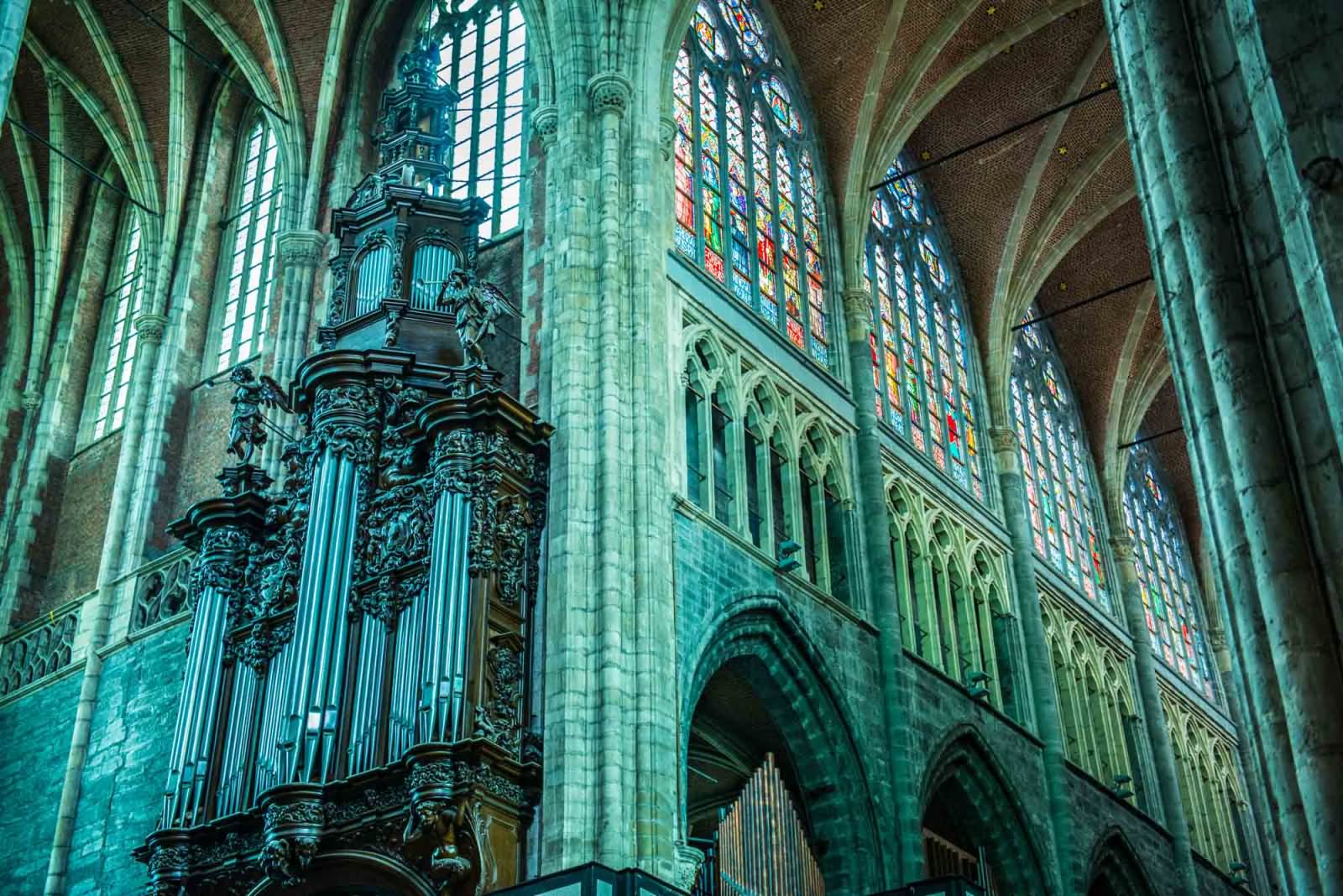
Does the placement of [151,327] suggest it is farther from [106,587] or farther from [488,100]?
[488,100]

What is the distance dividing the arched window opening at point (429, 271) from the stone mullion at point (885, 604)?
639cm

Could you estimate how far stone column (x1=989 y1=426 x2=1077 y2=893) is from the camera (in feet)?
74.7

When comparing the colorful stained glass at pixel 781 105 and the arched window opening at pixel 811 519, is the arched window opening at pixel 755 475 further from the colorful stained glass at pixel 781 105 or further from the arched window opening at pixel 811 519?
the colorful stained glass at pixel 781 105

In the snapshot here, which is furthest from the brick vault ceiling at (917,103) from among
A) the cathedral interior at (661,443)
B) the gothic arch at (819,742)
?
the gothic arch at (819,742)

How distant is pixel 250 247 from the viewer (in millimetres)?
23562

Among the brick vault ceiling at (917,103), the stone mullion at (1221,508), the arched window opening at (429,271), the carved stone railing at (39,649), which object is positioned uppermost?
the brick vault ceiling at (917,103)

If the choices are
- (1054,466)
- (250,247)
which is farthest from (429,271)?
(1054,466)

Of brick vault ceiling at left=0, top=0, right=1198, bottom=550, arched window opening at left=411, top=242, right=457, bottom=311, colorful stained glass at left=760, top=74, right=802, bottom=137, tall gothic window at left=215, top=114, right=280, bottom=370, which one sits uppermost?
brick vault ceiling at left=0, top=0, right=1198, bottom=550

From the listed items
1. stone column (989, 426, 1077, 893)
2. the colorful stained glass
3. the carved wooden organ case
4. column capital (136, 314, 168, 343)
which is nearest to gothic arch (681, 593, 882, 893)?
the carved wooden organ case

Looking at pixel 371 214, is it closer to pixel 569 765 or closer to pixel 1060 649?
pixel 569 765

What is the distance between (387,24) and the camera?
77.3 ft

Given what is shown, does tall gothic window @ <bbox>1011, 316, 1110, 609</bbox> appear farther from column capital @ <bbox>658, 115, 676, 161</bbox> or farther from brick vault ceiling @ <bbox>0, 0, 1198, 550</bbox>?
column capital @ <bbox>658, 115, 676, 161</bbox>

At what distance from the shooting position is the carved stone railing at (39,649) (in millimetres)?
20984

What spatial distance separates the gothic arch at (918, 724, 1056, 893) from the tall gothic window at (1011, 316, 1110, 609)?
5683 millimetres
